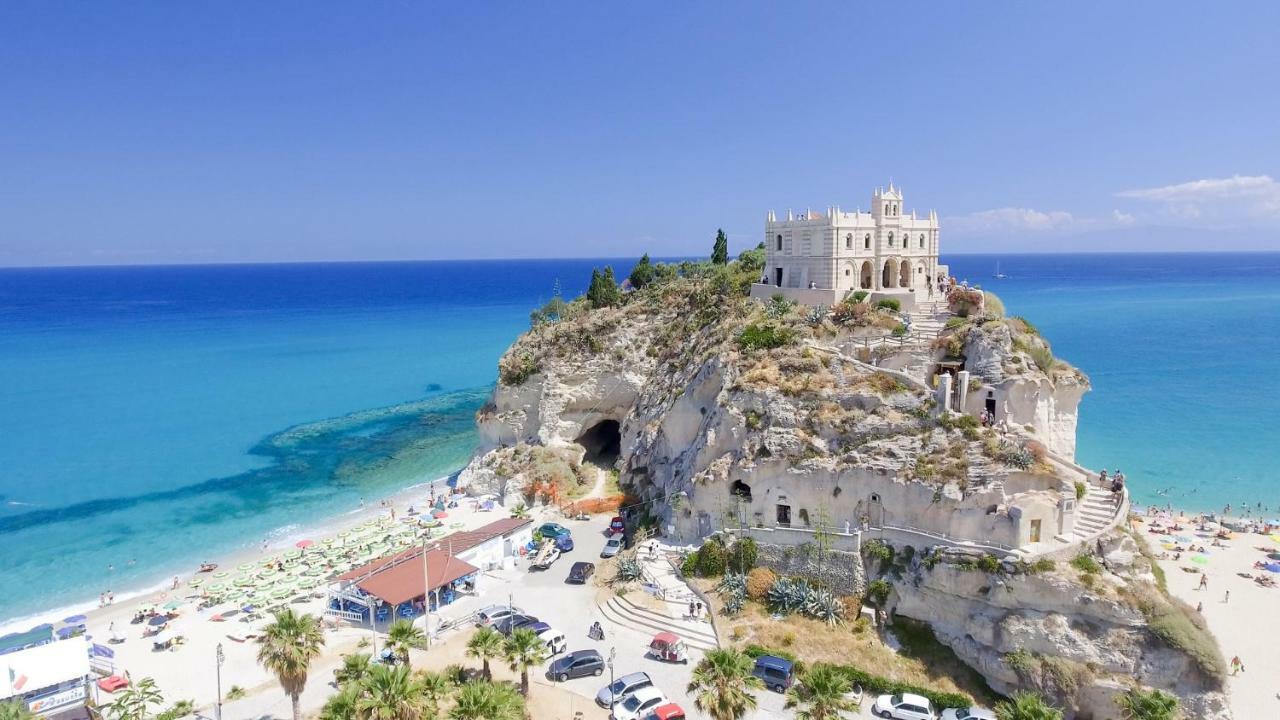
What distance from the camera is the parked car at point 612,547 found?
3667cm

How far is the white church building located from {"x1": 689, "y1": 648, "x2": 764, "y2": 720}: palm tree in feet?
89.0

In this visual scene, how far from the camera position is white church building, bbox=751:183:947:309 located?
41.9m

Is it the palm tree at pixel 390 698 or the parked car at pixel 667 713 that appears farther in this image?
the parked car at pixel 667 713

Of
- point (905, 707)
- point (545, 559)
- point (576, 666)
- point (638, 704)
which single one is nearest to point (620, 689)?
Result: point (638, 704)

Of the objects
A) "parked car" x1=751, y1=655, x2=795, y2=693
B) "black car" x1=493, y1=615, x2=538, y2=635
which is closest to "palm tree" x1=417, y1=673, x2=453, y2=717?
"black car" x1=493, y1=615, x2=538, y2=635

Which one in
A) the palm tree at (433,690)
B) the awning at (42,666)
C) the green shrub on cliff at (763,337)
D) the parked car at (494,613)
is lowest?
the parked car at (494,613)

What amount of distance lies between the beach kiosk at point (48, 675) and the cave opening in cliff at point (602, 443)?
102 feet

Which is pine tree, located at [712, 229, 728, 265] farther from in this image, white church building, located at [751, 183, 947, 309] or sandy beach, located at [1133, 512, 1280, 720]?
sandy beach, located at [1133, 512, 1280, 720]

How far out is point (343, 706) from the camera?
1800 cm

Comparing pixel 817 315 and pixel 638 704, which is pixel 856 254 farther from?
pixel 638 704

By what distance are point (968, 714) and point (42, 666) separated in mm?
30520

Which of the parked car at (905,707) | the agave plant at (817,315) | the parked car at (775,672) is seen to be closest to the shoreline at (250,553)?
the agave plant at (817,315)

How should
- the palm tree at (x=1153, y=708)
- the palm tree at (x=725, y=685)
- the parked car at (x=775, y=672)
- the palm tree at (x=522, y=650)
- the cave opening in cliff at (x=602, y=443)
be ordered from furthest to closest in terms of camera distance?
the cave opening in cliff at (x=602, y=443) → the parked car at (x=775, y=672) → the palm tree at (x=522, y=650) → the palm tree at (x=1153, y=708) → the palm tree at (x=725, y=685)

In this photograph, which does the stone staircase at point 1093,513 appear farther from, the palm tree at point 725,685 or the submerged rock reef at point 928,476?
the palm tree at point 725,685
